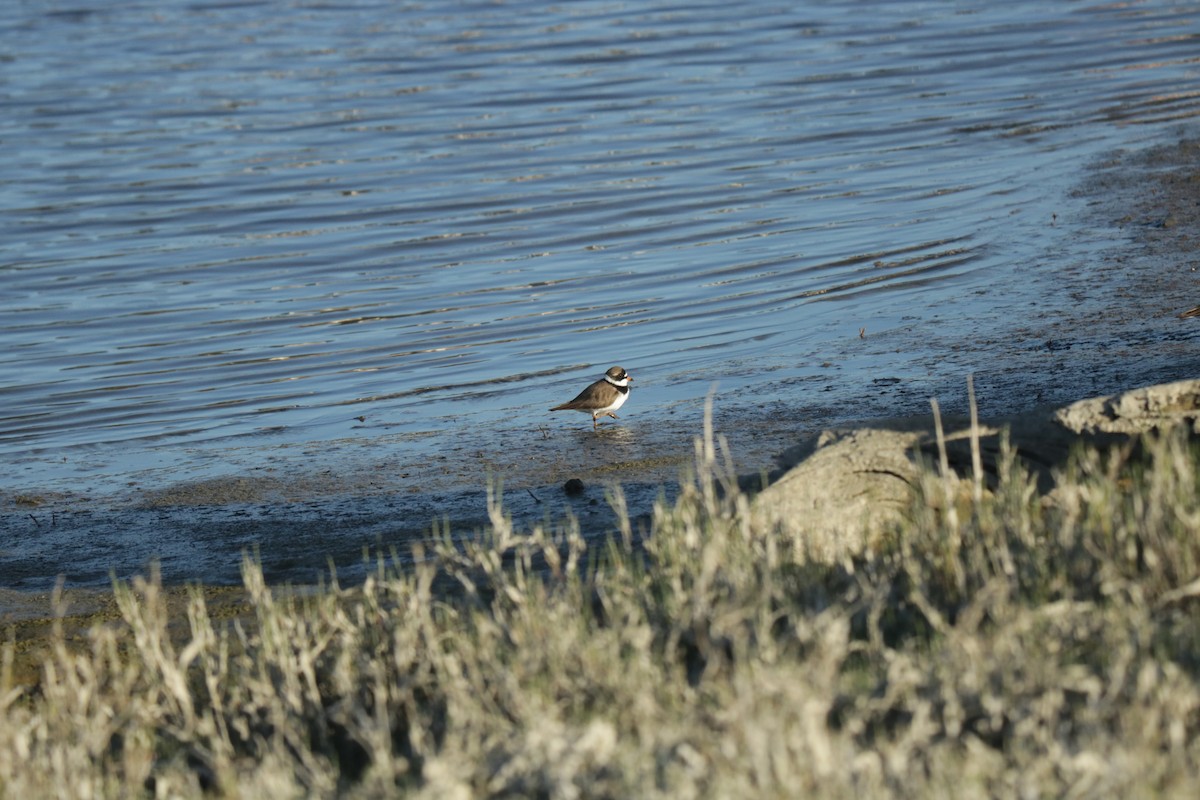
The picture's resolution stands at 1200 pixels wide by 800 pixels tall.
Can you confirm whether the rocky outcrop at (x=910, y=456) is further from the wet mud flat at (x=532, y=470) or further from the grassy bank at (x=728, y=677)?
the wet mud flat at (x=532, y=470)

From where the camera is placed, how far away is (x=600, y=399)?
31.9 feet

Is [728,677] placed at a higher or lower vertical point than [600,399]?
lower

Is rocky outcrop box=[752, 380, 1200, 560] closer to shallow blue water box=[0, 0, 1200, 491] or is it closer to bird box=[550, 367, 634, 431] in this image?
shallow blue water box=[0, 0, 1200, 491]

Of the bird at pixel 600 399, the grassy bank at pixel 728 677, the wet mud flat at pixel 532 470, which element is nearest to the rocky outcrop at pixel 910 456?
the grassy bank at pixel 728 677

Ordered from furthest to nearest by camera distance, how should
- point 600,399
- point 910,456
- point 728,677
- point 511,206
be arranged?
point 511,206 → point 600,399 → point 910,456 → point 728,677

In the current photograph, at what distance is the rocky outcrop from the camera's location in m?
5.79

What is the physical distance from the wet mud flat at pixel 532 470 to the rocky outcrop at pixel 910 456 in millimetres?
1228

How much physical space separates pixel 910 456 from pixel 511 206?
11.5m

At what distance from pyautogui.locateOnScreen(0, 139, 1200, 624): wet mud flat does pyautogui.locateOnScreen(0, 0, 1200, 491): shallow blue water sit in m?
0.32

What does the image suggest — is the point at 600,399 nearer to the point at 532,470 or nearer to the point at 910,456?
the point at 532,470

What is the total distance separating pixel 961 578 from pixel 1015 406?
4.03 meters

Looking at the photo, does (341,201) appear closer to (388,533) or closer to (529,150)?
(529,150)

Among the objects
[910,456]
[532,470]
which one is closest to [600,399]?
[532,470]

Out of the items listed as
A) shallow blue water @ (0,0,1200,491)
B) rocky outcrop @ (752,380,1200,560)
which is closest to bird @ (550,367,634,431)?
shallow blue water @ (0,0,1200,491)
